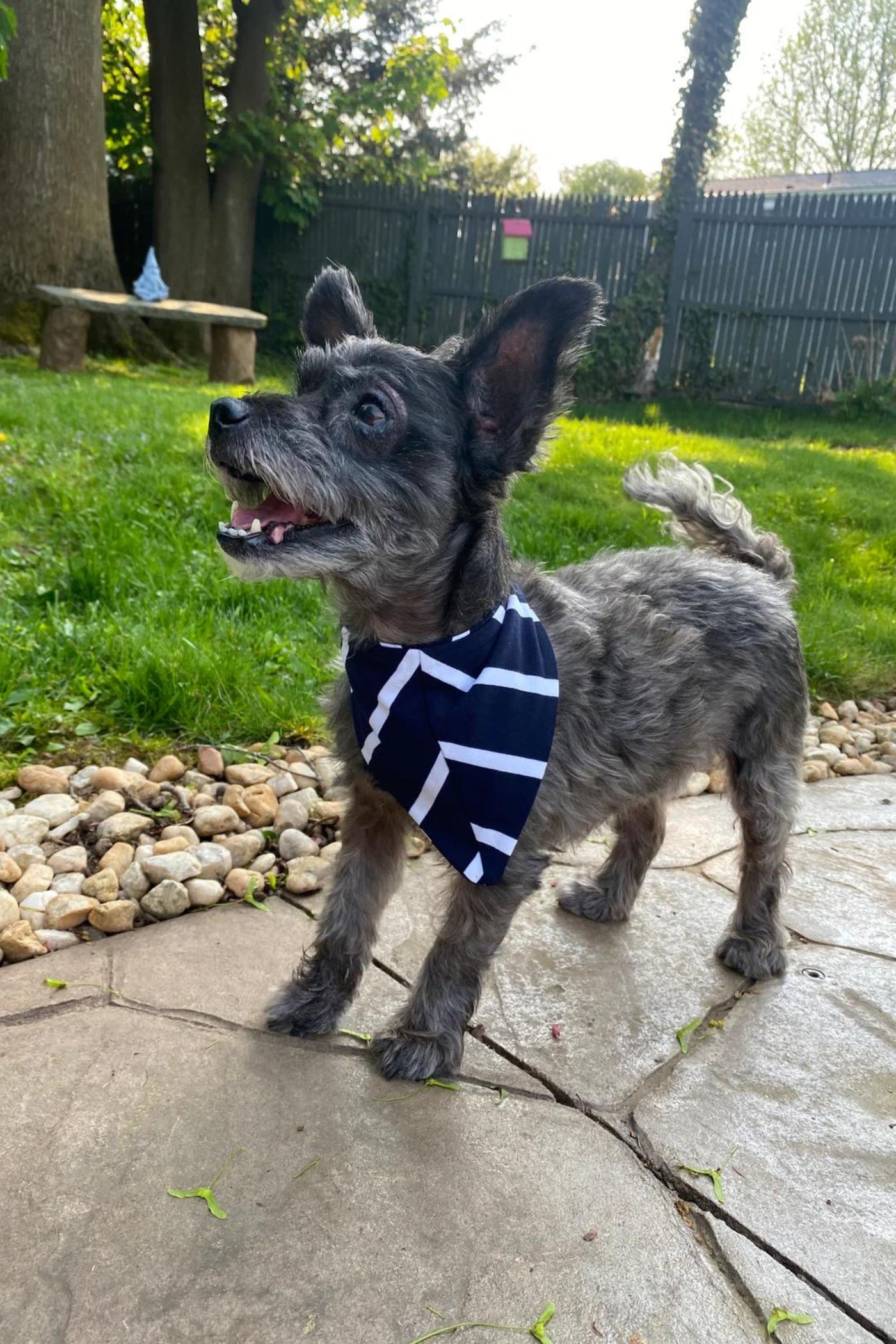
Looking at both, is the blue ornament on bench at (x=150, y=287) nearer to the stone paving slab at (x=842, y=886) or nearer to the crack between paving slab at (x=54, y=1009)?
the stone paving slab at (x=842, y=886)

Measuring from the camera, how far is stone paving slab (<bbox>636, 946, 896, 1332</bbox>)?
6.98 ft

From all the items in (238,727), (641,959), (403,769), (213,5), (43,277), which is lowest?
(641,959)

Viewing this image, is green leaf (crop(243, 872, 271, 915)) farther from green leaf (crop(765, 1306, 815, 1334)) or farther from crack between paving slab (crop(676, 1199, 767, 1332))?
green leaf (crop(765, 1306, 815, 1334))

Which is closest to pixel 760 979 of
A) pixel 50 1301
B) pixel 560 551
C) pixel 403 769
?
pixel 403 769

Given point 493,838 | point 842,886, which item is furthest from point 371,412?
point 842,886

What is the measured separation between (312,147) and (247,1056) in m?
17.1

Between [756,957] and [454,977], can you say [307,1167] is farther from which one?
[756,957]

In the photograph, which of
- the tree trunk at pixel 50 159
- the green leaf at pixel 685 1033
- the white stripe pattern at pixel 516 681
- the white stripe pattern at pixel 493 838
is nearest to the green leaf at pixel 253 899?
the white stripe pattern at pixel 493 838

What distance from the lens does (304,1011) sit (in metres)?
2.68

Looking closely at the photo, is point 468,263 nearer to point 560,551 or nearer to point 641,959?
point 560,551

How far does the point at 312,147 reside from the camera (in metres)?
16.3

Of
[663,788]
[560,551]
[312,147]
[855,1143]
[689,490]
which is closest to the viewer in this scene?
[855,1143]

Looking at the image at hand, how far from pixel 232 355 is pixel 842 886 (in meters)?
9.46

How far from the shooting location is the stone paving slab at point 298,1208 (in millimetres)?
1837
